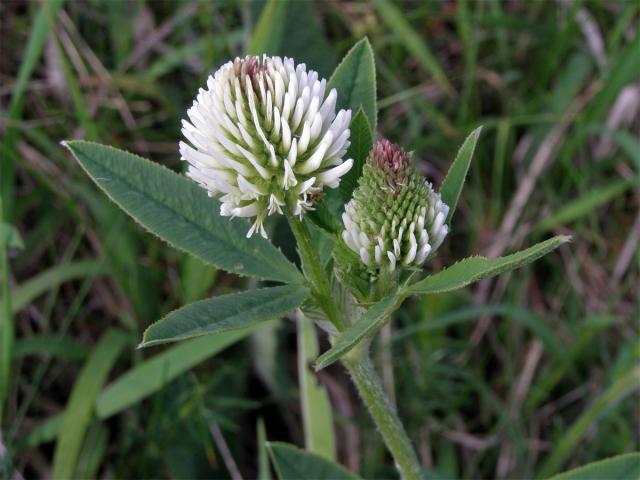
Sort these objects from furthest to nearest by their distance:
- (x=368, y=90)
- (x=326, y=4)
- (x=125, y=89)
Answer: (x=326, y=4) < (x=125, y=89) < (x=368, y=90)

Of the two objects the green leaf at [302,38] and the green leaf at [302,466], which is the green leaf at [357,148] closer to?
the green leaf at [302,466]

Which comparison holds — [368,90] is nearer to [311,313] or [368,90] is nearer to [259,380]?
[311,313]

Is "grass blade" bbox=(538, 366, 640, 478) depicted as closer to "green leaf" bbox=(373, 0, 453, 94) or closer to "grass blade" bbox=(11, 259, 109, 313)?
"green leaf" bbox=(373, 0, 453, 94)

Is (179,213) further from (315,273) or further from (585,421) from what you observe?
(585,421)

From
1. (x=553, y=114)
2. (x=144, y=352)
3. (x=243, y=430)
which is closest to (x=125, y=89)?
(x=144, y=352)

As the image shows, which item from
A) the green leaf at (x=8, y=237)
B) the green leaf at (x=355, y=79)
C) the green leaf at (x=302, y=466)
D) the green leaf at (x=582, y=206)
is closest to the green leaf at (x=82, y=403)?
the green leaf at (x=8, y=237)

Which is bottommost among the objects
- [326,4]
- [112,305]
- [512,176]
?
[512,176]
